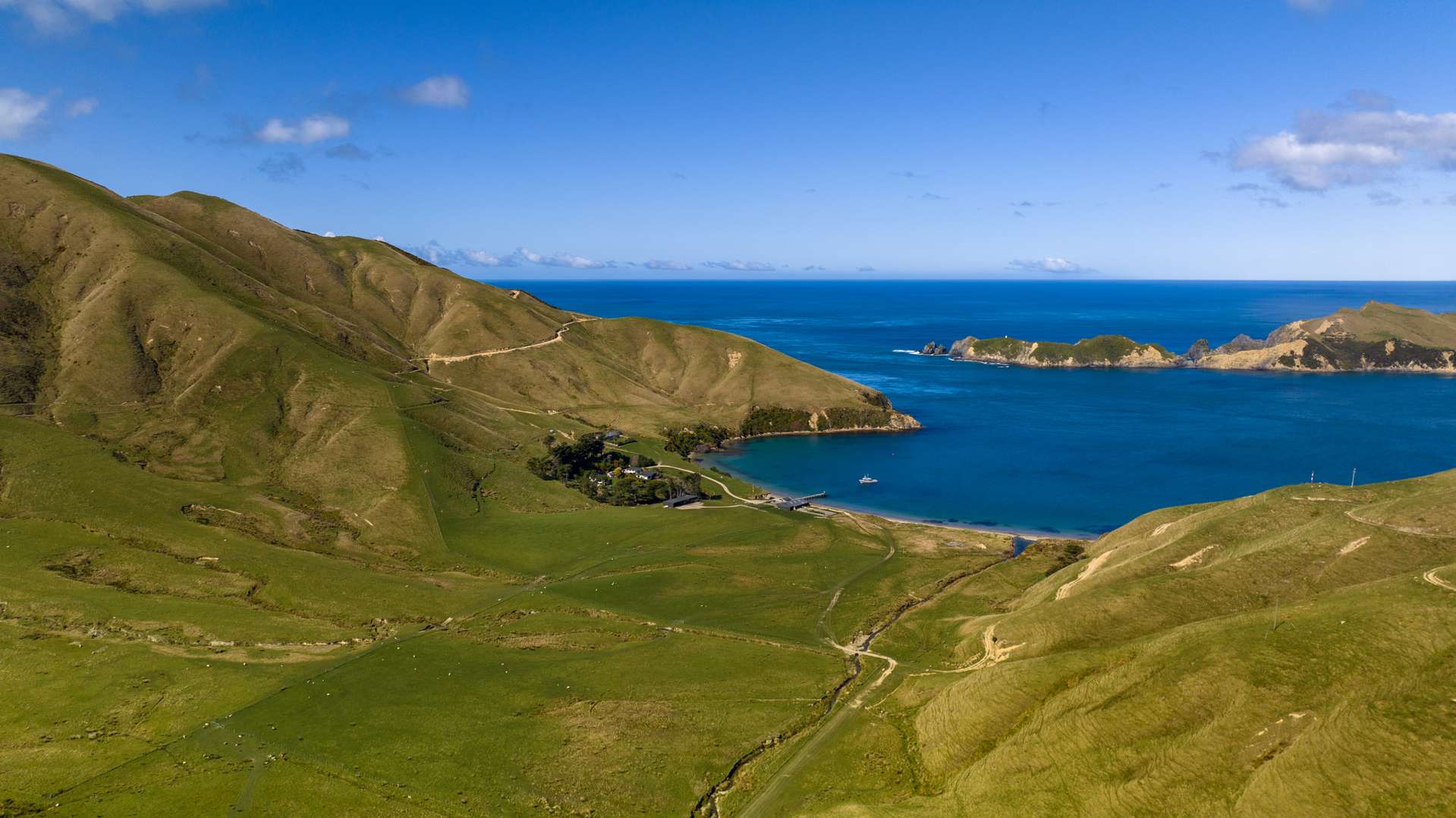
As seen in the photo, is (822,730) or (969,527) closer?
(822,730)

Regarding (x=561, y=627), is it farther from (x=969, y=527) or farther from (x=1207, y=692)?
(x=969, y=527)

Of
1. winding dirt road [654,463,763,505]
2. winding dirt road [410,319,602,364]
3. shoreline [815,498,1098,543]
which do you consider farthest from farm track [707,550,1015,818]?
winding dirt road [410,319,602,364]

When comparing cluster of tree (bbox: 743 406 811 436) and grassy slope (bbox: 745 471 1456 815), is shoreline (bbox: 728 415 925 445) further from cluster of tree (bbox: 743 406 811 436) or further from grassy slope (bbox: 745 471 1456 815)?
grassy slope (bbox: 745 471 1456 815)

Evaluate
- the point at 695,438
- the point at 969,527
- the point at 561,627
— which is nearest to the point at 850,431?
the point at 695,438

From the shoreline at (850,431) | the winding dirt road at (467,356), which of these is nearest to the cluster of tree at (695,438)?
the shoreline at (850,431)

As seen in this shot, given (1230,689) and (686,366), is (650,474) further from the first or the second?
(1230,689)

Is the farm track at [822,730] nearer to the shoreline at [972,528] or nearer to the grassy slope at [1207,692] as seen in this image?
the grassy slope at [1207,692]
